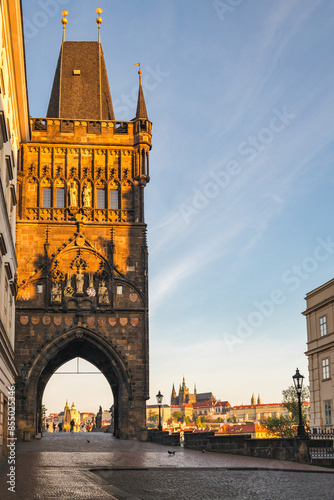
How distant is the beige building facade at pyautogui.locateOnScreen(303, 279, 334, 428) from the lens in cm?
3872

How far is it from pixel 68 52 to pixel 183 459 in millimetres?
34192

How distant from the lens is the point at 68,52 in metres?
49.0

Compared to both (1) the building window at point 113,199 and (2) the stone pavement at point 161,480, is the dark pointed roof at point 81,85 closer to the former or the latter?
(1) the building window at point 113,199

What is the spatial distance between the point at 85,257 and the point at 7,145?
64.2 feet

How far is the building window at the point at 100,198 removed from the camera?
42594mm

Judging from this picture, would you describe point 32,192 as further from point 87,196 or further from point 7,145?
point 7,145

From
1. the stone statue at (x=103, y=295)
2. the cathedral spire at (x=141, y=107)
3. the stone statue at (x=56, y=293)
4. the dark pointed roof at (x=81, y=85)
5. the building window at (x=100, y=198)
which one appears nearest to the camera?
the stone statue at (x=56, y=293)

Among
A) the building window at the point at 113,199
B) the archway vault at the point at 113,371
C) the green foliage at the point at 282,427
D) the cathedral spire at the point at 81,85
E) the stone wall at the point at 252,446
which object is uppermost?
the cathedral spire at the point at 81,85

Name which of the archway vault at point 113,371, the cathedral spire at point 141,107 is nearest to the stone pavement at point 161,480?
the archway vault at point 113,371

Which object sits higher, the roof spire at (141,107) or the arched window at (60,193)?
the roof spire at (141,107)

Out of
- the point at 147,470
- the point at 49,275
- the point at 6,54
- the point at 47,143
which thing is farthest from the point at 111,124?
the point at 147,470

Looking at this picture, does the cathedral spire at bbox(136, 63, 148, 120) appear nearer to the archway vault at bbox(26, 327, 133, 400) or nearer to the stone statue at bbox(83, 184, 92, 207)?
the stone statue at bbox(83, 184, 92, 207)

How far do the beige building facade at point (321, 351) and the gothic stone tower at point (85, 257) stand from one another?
982cm

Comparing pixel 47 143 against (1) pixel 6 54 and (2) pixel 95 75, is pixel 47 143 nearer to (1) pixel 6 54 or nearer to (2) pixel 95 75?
(2) pixel 95 75
